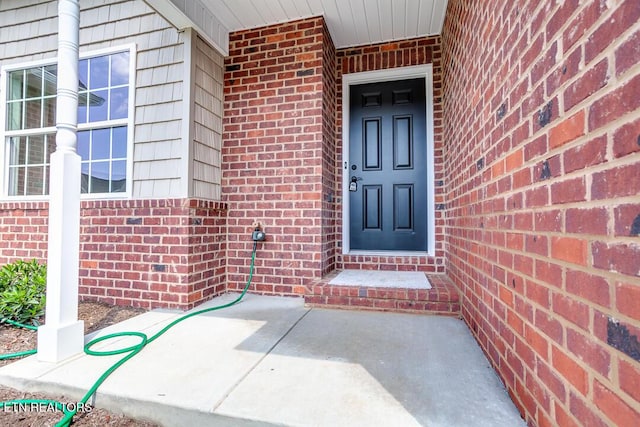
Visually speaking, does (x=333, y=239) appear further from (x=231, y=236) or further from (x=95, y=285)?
(x=95, y=285)

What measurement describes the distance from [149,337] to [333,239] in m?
1.84

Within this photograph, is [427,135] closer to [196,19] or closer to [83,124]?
[196,19]

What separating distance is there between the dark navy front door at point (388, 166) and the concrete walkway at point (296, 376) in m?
1.25

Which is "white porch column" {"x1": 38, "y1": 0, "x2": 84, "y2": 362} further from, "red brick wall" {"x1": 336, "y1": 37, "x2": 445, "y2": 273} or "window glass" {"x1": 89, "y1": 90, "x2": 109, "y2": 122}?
"red brick wall" {"x1": 336, "y1": 37, "x2": 445, "y2": 273}

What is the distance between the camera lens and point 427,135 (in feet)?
10.5

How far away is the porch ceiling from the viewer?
2.67 metres

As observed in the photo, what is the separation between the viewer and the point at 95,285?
277 cm

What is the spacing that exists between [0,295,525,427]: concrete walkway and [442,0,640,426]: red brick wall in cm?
22

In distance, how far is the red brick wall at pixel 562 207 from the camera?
0.67 metres

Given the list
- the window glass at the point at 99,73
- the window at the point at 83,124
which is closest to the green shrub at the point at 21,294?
the window at the point at 83,124

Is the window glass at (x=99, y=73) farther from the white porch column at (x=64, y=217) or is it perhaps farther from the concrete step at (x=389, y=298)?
the concrete step at (x=389, y=298)

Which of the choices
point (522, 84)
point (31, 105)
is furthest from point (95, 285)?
point (522, 84)

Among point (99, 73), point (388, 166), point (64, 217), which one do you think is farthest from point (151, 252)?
point (388, 166)

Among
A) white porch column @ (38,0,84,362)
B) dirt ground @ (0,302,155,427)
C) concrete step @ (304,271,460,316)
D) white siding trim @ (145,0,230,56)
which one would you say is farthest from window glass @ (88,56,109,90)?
concrete step @ (304,271,460,316)
